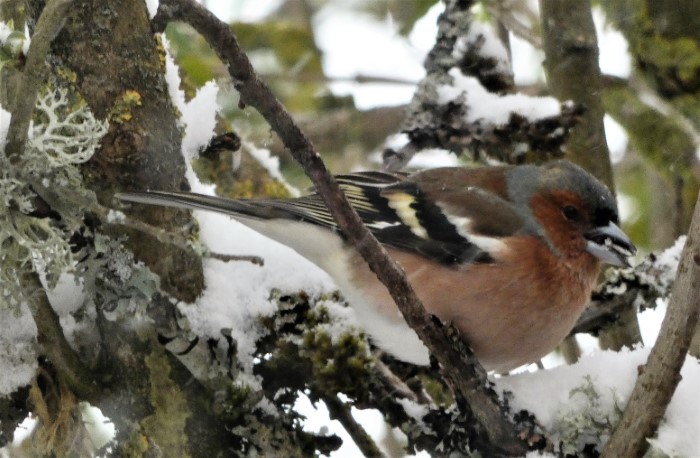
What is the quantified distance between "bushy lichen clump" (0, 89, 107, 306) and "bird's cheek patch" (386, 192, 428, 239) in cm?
114

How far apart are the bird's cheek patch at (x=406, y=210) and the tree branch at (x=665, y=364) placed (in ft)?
3.87

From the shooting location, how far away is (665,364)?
5.95 feet

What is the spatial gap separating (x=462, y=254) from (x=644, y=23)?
1411mm

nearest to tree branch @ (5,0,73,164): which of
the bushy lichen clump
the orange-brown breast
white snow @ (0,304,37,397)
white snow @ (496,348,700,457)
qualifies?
the bushy lichen clump

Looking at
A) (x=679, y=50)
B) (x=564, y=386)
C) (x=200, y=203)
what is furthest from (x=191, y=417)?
(x=679, y=50)

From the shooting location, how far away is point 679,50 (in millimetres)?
3578

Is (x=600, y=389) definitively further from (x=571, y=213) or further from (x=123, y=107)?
(x=123, y=107)

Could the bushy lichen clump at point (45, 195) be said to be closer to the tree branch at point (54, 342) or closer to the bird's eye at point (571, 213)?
the tree branch at point (54, 342)

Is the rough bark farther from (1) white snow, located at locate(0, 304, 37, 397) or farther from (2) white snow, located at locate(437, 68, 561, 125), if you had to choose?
(1) white snow, located at locate(0, 304, 37, 397)

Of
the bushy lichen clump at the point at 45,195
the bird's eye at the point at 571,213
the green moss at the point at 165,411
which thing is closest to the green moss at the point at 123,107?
the bushy lichen clump at the point at 45,195

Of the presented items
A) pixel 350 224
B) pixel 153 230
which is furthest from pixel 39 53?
pixel 350 224

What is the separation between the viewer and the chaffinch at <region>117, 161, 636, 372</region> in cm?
281

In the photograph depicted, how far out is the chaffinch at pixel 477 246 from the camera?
2.81 meters

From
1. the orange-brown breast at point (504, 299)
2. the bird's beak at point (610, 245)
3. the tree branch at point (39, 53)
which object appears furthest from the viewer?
the bird's beak at point (610, 245)
